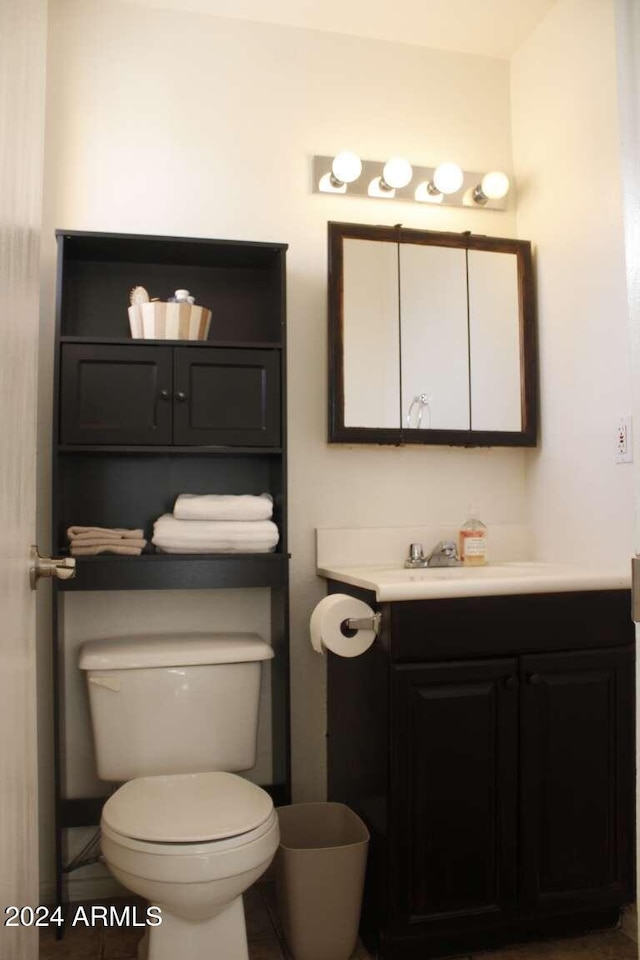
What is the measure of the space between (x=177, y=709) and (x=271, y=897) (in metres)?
0.67

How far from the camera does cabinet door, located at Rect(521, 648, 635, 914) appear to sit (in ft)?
6.29

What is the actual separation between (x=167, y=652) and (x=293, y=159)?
5.24 feet

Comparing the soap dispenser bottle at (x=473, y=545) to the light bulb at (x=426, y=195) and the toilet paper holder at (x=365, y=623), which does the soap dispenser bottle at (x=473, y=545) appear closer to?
the toilet paper holder at (x=365, y=623)

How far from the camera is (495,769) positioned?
6.19 ft

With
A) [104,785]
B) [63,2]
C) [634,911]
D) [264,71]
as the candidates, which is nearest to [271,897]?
[104,785]

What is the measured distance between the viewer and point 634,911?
203 cm

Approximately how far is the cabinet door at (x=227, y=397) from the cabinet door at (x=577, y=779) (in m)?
0.95

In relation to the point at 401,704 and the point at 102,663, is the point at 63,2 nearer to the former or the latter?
the point at 102,663

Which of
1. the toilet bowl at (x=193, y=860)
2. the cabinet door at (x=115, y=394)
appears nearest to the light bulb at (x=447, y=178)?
the cabinet door at (x=115, y=394)

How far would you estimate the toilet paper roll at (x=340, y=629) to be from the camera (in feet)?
6.19

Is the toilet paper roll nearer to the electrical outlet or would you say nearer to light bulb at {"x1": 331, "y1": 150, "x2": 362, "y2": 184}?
the electrical outlet

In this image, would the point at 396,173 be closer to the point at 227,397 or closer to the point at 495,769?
the point at 227,397

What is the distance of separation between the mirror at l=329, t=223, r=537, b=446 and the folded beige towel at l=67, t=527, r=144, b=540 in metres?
0.68

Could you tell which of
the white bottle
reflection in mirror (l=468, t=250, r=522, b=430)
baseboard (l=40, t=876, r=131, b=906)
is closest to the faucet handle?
reflection in mirror (l=468, t=250, r=522, b=430)
